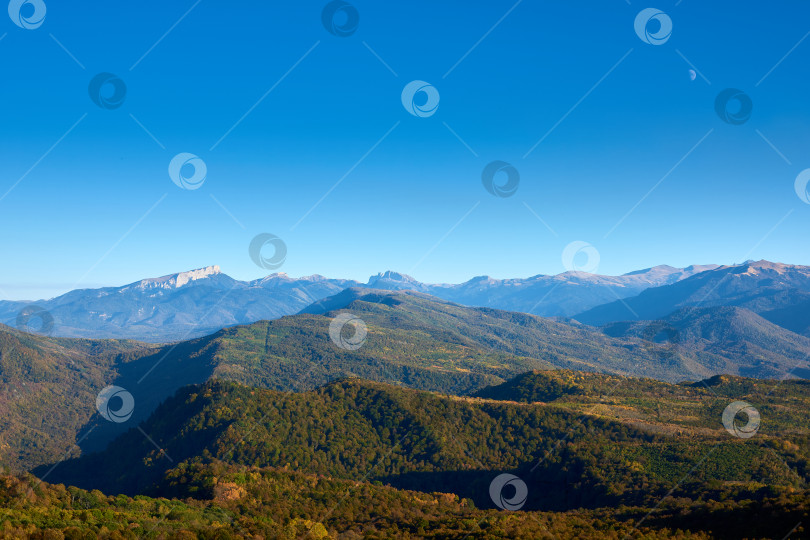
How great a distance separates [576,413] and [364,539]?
9251 centimetres

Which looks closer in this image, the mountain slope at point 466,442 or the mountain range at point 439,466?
the mountain range at point 439,466

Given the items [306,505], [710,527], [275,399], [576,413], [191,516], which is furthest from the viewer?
[275,399]

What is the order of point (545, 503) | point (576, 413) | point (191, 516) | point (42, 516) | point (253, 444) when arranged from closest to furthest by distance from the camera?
point (42, 516), point (191, 516), point (545, 503), point (253, 444), point (576, 413)

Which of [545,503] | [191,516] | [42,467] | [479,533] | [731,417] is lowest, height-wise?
[42,467]

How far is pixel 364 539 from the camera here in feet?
193

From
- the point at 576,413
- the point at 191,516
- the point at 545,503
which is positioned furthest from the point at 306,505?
the point at 576,413

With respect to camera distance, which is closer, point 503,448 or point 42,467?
point 503,448

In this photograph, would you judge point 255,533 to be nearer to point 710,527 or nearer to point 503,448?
point 710,527

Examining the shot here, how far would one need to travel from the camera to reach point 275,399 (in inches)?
5876

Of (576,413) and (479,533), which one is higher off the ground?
(576,413)

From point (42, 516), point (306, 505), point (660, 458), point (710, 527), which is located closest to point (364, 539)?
point (306, 505)

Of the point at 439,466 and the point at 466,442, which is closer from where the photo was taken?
the point at 439,466

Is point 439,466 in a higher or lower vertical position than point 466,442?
lower

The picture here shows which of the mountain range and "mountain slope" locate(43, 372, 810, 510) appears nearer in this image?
the mountain range
